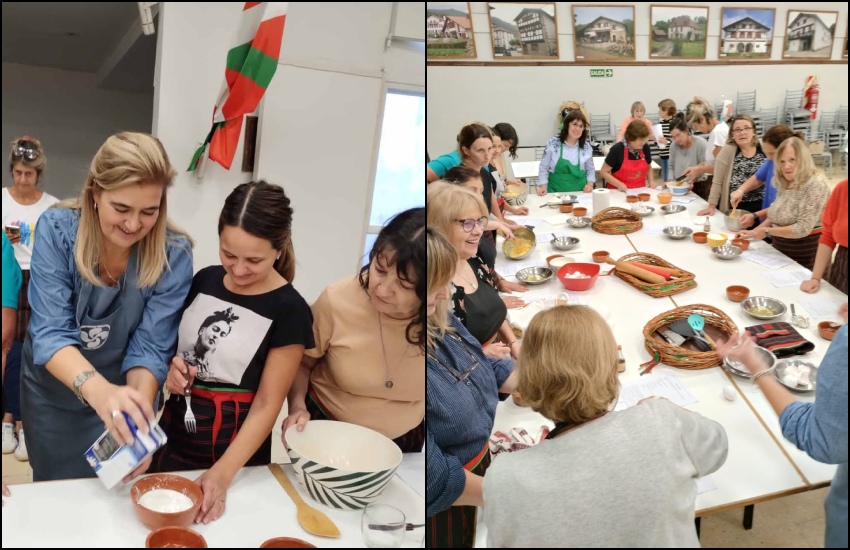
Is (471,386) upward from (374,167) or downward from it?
downward

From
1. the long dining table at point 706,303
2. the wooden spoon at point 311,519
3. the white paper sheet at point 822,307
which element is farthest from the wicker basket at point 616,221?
the wooden spoon at point 311,519

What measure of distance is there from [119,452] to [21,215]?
18.3 inches

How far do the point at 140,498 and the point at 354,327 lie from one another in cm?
53

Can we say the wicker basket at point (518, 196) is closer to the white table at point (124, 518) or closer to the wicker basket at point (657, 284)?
the wicker basket at point (657, 284)

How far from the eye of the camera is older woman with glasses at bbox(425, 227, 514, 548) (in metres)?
1.28

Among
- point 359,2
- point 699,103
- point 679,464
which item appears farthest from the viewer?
point 699,103

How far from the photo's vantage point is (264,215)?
1220 mm

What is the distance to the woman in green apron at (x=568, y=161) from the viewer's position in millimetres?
1383

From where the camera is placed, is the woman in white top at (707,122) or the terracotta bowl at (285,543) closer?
the terracotta bowl at (285,543)

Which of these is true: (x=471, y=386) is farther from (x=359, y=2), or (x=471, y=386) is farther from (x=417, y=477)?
(x=359, y=2)

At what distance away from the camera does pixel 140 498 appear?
3.85ft

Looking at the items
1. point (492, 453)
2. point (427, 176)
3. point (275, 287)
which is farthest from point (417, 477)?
point (427, 176)

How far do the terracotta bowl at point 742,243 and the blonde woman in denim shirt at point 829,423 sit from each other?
718mm

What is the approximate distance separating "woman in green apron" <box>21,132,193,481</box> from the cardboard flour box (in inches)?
0.6
